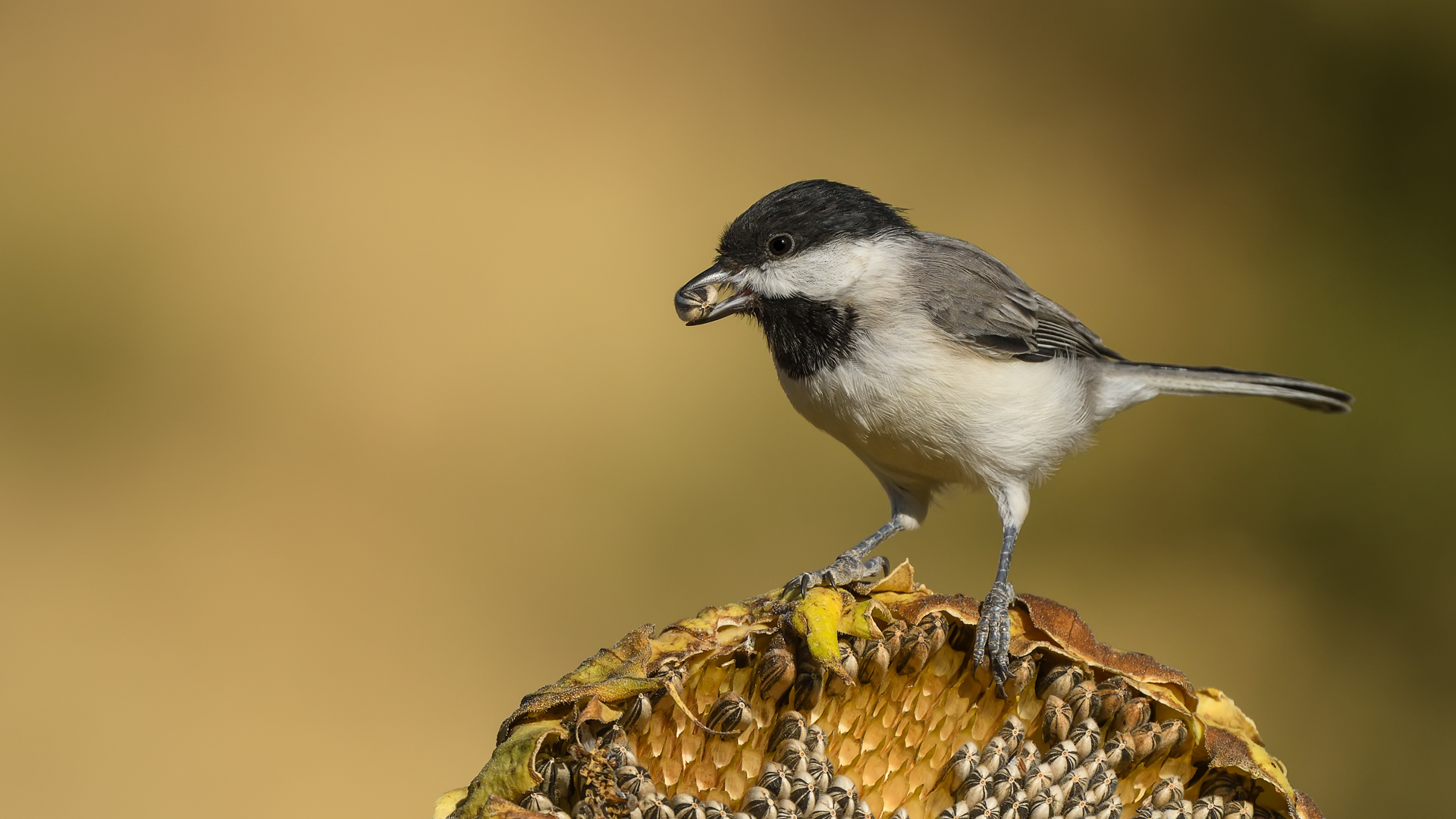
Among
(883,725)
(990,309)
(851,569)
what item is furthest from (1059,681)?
(990,309)

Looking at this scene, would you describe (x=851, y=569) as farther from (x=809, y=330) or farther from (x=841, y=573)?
(x=809, y=330)

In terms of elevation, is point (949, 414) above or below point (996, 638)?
above

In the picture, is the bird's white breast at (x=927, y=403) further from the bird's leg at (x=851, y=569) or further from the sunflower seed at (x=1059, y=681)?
the sunflower seed at (x=1059, y=681)

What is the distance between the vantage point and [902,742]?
1312 millimetres

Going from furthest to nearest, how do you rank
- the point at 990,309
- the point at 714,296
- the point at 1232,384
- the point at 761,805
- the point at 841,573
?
the point at 1232,384
the point at 990,309
the point at 714,296
the point at 841,573
the point at 761,805

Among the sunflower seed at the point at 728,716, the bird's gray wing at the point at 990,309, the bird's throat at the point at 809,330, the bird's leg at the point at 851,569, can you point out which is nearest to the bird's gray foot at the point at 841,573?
the bird's leg at the point at 851,569

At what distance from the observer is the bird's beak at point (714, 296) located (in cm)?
183

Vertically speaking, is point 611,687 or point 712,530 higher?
point 611,687

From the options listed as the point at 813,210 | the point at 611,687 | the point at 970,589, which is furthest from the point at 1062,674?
the point at 970,589

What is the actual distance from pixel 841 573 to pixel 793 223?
605 mm

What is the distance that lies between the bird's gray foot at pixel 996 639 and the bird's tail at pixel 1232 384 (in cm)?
115

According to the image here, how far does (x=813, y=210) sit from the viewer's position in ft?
6.24

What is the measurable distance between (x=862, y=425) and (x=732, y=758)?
2.59ft

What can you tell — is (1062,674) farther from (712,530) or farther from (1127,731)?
(712,530)
